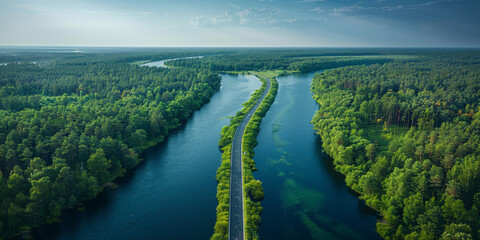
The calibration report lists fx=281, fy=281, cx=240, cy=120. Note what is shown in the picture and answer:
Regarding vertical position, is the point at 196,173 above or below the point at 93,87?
below

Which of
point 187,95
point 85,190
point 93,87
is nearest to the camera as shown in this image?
point 85,190

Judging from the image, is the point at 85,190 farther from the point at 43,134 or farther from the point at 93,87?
the point at 93,87

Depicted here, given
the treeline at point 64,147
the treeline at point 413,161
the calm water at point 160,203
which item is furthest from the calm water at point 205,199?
the treeline at point 413,161

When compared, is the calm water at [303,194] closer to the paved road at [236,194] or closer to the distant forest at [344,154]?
the distant forest at [344,154]

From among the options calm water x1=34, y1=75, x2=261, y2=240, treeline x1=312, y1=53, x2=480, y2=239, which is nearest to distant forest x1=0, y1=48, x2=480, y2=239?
treeline x1=312, y1=53, x2=480, y2=239

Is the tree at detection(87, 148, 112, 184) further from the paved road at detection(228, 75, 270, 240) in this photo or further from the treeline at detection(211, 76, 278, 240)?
the paved road at detection(228, 75, 270, 240)

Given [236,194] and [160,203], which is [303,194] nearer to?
[236,194]

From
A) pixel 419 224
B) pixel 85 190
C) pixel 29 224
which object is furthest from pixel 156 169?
pixel 419 224

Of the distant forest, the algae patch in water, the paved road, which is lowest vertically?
the algae patch in water
